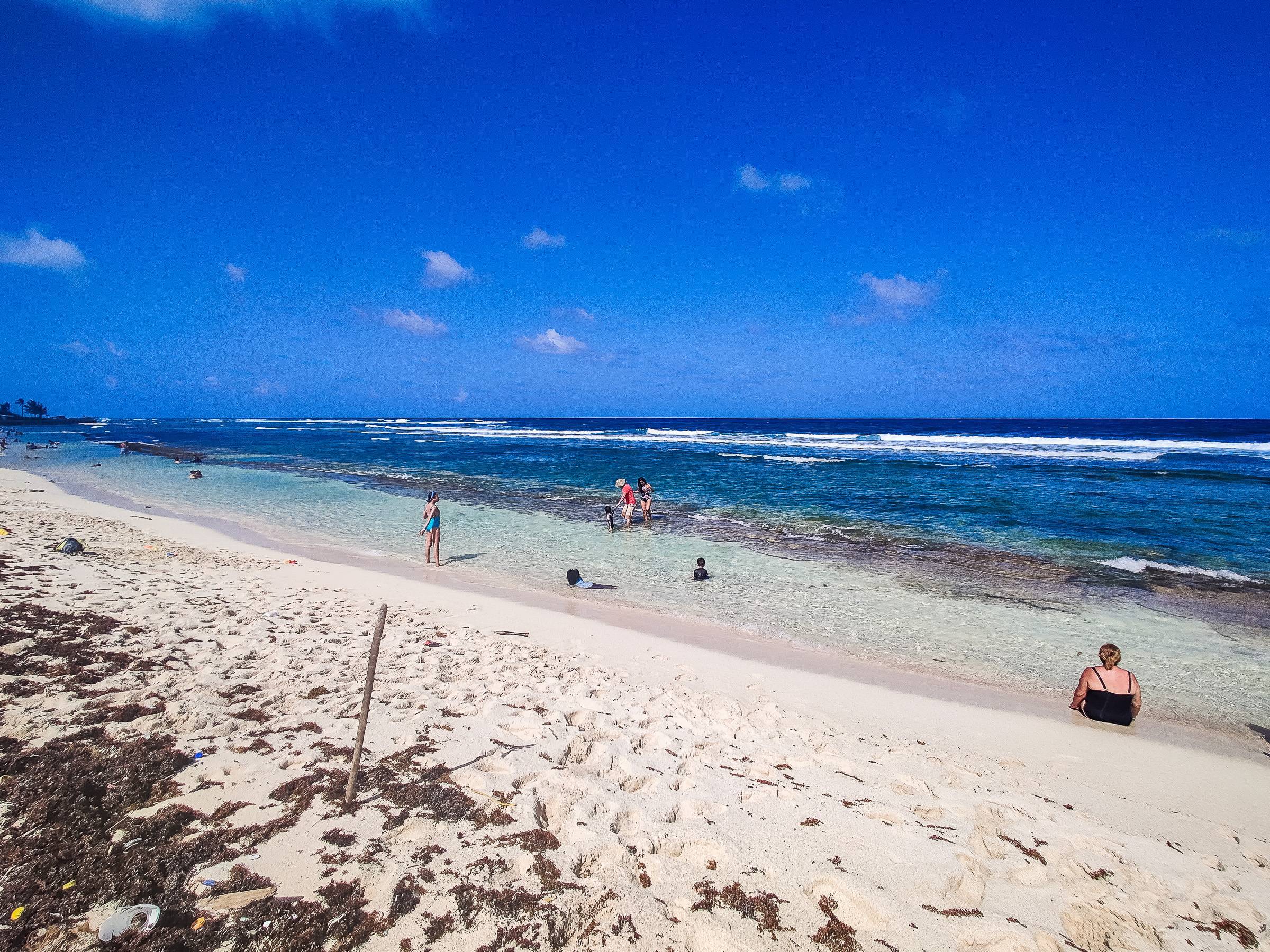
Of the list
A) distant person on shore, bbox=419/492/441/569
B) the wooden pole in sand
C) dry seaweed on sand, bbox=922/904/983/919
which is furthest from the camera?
distant person on shore, bbox=419/492/441/569

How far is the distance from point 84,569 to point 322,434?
80.6 meters

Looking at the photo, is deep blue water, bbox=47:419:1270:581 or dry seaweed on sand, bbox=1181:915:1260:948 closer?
dry seaweed on sand, bbox=1181:915:1260:948

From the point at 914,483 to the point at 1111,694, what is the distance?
2256 centimetres

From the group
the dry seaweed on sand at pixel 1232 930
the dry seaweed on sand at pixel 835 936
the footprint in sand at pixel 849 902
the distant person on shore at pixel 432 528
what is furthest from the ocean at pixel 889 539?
the dry seaweed on sand at pixel 835 936

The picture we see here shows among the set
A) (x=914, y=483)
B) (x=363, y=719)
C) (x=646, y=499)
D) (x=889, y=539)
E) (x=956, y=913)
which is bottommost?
(x=889, y=539)

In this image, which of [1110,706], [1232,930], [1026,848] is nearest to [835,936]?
[1026,848]

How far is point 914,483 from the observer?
2725 centimetres

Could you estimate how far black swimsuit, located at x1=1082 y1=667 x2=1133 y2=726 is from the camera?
629 centimetres

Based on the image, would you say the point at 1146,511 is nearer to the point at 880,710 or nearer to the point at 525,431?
the point at 880,710

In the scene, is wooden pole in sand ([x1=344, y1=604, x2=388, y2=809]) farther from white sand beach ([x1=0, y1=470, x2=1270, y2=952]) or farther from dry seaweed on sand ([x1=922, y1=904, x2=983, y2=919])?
dry seaweed on sand ([x1=922, y1=904, x2=983, y2=919])

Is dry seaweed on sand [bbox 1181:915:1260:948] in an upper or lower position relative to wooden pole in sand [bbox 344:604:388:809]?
lower

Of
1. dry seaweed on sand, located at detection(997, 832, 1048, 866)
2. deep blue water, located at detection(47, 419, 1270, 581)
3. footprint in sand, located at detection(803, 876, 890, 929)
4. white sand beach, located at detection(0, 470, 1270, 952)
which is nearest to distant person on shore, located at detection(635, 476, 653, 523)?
deep blue water, located at detection(47, 419, 1270, 581)

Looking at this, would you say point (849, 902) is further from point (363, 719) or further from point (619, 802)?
point (363, 719)

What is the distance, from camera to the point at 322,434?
81.7 metres
